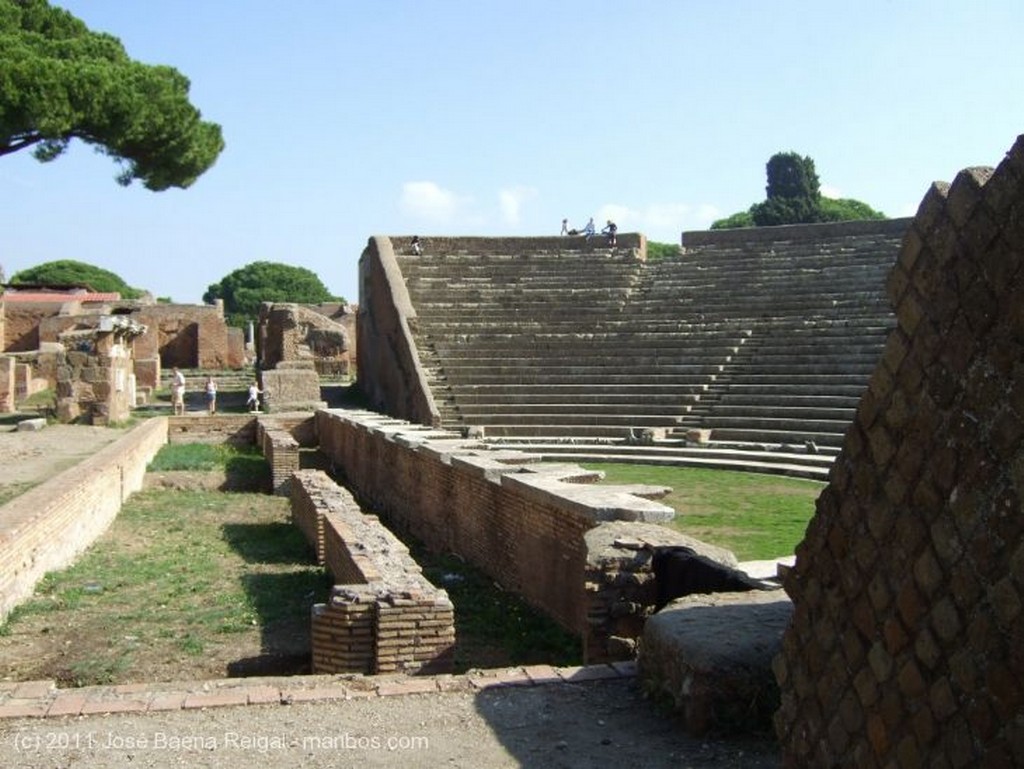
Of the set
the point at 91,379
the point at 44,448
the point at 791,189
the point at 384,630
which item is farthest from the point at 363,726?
the point at 791,189

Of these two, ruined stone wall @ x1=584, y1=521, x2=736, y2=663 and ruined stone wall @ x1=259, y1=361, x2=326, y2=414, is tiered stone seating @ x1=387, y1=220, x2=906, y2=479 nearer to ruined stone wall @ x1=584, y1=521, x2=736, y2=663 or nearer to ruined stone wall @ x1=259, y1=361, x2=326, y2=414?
ruined stone wall @ x1=259, y1=361, x2=326, y2=414

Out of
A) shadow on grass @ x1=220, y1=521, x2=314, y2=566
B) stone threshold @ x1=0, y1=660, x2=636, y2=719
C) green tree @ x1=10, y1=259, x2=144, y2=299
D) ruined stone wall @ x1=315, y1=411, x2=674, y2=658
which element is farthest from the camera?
green tree @ x1=10, y1=259, x2=144, y2=299

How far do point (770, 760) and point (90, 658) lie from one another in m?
3.93

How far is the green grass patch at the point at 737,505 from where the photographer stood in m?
8.26

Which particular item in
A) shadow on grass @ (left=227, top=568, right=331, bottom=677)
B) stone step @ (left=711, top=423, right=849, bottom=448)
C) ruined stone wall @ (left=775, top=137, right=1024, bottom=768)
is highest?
ruined stone wall @ (left=775, top=137, right=1024, bottom=768)

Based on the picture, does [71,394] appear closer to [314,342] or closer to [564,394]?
[564,394]

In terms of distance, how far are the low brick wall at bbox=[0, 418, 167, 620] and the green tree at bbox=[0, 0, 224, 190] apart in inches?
295

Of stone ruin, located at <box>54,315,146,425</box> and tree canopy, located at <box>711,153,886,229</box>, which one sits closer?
stone ruin, located at <box>54,315,146,425</box>

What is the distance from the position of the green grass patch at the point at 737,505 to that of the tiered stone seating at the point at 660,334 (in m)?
1.21

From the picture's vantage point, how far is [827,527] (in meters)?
2.74

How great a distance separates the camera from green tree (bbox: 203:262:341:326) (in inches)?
2847

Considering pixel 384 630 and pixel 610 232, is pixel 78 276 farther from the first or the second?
pixel 384 630

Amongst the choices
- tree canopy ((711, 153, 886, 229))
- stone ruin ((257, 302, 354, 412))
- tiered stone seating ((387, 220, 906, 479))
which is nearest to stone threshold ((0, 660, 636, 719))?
tiered stone seating ((387, 220, 906, 479))

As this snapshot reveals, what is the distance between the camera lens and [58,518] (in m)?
8.22
